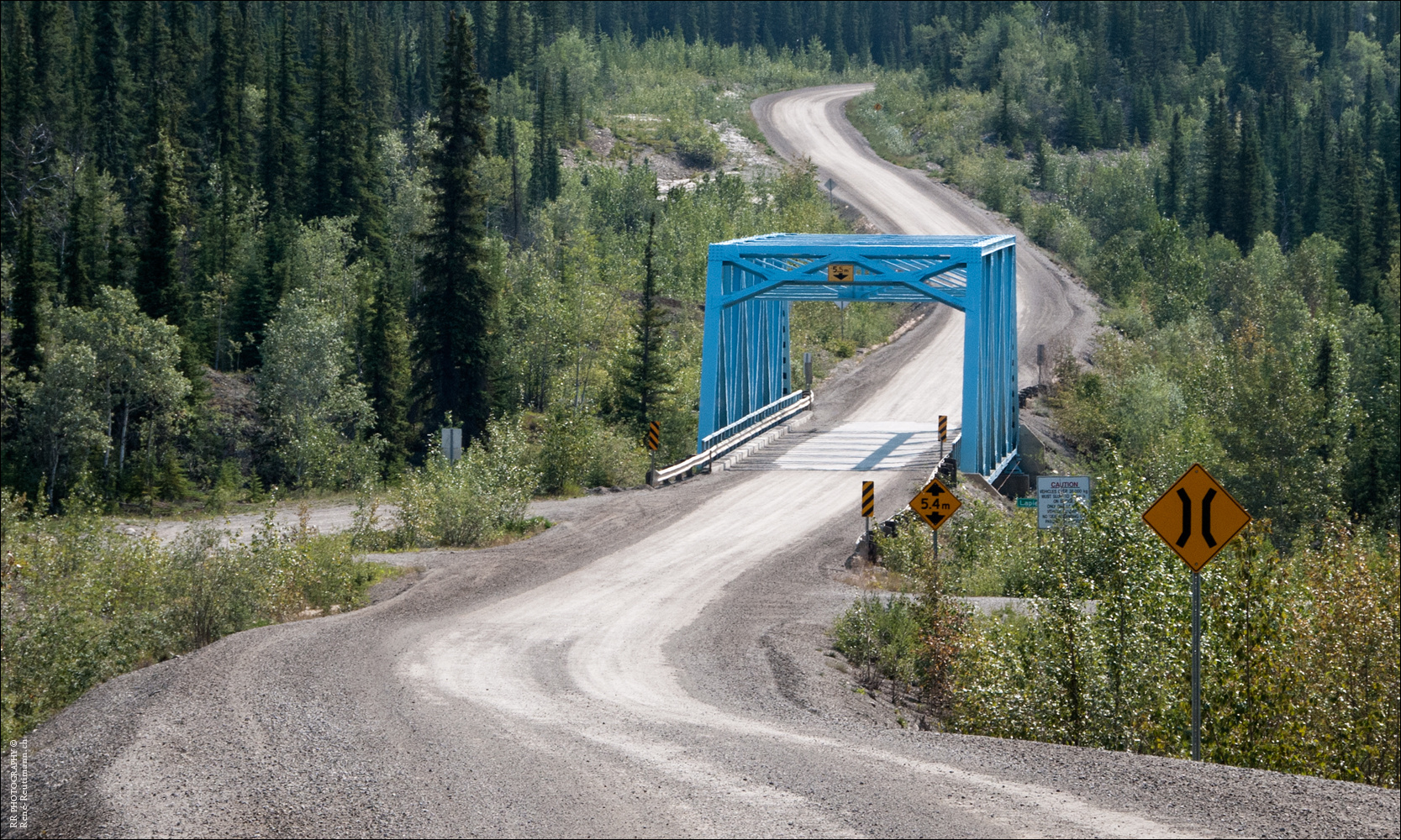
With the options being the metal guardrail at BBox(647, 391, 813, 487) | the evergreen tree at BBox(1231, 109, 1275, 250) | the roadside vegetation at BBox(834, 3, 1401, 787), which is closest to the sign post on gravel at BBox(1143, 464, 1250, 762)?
the roadside vegetation at BBox(834, 3, 1401, 787)

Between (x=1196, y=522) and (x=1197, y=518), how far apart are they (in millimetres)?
41

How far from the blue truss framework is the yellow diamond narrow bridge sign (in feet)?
50.3

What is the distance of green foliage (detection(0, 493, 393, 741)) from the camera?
15.2 meters

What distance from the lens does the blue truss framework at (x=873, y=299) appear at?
3738cm

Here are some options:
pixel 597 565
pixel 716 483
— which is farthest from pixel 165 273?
pixel 597 565

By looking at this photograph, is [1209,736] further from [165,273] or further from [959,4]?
[959,4]

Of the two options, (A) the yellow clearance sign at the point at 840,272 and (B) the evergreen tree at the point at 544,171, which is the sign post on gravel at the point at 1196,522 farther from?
(B) the evergreen tree at the point at 544,171

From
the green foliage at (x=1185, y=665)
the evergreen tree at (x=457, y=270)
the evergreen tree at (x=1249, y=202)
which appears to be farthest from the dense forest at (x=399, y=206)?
the green foliage at (x=1185, y=665)

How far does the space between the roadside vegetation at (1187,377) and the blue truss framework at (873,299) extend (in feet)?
12.6

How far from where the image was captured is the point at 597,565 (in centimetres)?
2434

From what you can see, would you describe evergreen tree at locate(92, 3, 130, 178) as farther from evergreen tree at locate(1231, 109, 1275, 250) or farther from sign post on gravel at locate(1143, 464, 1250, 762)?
evergreen tree at locate(1231, 109, 1275, 250)

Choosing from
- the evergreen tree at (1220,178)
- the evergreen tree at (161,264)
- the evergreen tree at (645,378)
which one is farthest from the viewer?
the evergreen tree at (1220,178)

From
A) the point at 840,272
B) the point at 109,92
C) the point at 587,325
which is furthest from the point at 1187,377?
the point at 109,92

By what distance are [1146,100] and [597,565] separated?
362ft
